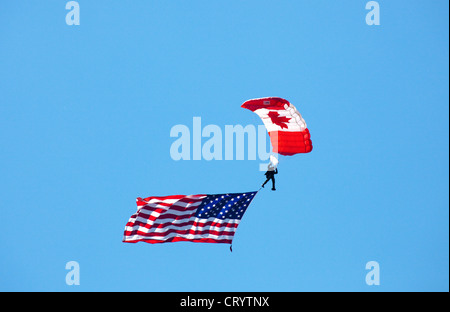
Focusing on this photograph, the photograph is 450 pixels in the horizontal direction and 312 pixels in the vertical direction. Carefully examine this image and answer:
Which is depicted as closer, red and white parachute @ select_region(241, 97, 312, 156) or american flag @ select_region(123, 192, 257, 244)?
red and white parachute @ select_region(241, 97, 312, 156)

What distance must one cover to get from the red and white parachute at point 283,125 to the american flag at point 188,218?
274 cm

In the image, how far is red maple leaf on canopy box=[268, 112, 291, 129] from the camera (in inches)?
1625

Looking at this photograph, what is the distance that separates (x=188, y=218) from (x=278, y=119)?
20.5 feet

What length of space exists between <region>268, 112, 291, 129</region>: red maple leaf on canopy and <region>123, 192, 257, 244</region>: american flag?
11.4 ft

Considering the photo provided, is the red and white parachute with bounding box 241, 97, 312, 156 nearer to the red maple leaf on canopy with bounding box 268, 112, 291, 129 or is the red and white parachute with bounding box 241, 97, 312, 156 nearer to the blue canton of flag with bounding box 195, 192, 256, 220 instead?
the red maple leaf on canopy with bounding box 268, 112, 291, 129

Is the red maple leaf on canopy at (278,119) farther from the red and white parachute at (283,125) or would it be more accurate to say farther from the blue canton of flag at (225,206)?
the blue canton of flag at (225,206)

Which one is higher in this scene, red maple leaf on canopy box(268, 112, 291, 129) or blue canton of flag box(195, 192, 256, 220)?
red maple leaf on canopy box(268, 112, 291, 129)

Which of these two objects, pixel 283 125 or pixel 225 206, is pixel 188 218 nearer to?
pixel 225 206

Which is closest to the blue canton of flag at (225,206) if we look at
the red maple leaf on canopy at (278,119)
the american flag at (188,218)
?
the american flag at (188,218)

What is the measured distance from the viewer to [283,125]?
4166 centimetres

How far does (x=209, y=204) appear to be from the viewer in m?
42.7

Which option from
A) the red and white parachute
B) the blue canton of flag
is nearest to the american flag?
the blue canton of flag
